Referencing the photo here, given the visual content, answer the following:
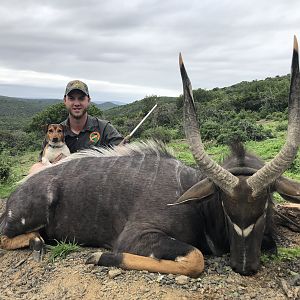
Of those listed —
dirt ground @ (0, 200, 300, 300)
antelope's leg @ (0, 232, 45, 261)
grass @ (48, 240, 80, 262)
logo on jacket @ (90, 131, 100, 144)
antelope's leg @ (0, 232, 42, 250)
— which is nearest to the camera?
dirt ground @ (0, 200, 300, 300)

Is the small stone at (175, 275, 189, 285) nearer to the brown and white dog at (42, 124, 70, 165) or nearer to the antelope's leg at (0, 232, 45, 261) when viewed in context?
the antelope's leg at (0, 232, 45, 261)

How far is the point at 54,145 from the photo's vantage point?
7.72m

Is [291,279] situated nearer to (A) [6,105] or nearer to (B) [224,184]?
(B) [224,184]

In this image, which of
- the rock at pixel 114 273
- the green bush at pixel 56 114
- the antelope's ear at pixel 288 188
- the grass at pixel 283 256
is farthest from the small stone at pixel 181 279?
the green bush at pixel 56 114

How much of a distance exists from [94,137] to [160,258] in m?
3.82

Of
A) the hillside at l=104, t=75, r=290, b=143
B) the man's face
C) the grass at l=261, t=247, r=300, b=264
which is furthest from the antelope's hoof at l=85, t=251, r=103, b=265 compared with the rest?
the hillside at l=104, t=75, r=290, b=143

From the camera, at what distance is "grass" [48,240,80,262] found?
5.23 metres

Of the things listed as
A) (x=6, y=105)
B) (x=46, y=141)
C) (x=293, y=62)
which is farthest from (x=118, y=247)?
(x=6, y=105)

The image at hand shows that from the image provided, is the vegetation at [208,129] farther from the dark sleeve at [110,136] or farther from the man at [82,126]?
the dark sleeve at [110,136]

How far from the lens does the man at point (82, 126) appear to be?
780cm

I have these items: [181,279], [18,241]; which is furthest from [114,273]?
[18,241]

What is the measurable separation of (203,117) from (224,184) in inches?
909

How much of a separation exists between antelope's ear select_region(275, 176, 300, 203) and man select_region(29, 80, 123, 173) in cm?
395

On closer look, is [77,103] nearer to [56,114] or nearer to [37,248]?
[37,248]
